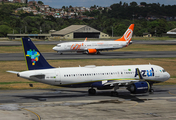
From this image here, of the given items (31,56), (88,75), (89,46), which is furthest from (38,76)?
(89,46)

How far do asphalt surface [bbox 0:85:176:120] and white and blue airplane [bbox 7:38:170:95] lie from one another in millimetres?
1946

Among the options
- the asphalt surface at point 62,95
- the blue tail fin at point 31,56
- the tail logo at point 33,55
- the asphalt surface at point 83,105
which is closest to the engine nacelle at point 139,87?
the asphalt surface at point 83,105

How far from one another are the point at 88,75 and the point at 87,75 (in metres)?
0.14

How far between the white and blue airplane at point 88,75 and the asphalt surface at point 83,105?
6.39ft

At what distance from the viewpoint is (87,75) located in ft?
130

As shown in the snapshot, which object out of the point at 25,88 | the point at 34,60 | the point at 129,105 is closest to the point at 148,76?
the point at 129,105

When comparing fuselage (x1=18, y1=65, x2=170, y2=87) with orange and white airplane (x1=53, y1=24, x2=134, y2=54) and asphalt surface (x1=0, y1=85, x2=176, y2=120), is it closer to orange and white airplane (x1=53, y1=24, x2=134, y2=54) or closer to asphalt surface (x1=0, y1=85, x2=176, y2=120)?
asphalt surface (x1=0, y1=85, x2=176, y2=120)

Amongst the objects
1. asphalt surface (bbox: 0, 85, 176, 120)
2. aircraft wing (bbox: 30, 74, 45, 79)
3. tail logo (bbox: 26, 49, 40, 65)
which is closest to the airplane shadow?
asphalt surface (bbox: 0, 85, 176, 120)

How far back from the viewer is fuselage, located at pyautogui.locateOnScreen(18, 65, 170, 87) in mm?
37719

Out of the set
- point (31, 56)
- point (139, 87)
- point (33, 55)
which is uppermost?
point (33, 55)

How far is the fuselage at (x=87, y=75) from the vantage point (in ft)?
124

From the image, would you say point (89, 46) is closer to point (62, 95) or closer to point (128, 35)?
point (128, 35)

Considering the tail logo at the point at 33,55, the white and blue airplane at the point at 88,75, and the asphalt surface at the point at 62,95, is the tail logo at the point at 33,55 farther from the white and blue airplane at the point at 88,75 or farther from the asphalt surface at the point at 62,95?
the asphalt surface at the point at 62,95

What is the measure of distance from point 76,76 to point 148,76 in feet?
36.5
